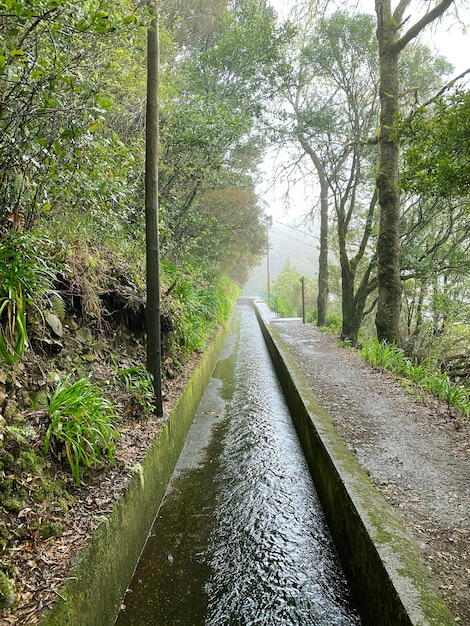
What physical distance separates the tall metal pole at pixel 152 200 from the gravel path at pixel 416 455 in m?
2.26

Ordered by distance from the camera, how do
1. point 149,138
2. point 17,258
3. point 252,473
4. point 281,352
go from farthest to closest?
1. point 281,352
2. point 252,473
3. point 149,138
4. point 17,258

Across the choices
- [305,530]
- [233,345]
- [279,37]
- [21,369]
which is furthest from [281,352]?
[279,37]

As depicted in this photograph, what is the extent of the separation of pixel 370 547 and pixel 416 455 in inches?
62.2

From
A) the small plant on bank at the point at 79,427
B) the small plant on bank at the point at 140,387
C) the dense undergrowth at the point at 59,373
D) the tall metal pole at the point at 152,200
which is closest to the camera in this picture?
the dense undergrowth at the point at 59,373

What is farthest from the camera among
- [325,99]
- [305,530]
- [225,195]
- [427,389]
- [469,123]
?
[225,195]

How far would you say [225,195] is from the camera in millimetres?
15031

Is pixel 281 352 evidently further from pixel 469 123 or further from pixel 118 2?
pixel 118 2

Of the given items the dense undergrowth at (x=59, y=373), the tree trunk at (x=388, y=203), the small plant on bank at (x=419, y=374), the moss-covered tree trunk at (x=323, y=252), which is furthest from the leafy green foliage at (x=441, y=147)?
the moss-covered tree trunk at (x=323, y=252)

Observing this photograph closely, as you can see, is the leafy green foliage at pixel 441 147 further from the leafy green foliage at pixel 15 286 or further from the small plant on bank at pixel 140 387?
the leafy green foliage at pixel 15 286

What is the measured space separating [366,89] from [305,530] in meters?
10.6

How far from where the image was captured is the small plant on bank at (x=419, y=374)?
501cm

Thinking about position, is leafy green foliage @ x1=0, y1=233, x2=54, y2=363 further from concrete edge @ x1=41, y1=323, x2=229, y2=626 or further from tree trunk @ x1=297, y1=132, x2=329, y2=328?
tree trunk @ x1=297, y1=132, x2=329, y2=328

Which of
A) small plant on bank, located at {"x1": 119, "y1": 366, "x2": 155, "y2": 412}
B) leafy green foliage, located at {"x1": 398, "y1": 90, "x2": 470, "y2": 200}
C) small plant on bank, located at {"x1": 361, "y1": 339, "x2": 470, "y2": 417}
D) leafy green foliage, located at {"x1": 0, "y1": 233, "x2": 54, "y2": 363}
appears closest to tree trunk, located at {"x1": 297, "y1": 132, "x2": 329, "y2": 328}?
small plant on bank, located at {"x1": 361, "y1": 339, "x2": 470, "y2": 417}

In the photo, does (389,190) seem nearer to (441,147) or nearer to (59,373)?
(441,147)
